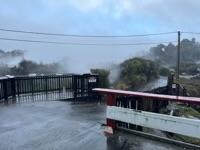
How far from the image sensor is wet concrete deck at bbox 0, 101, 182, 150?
6.32 meters

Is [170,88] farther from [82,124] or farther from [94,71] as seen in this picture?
[82,124]

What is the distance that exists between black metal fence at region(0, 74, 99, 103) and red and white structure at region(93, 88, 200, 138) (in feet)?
21.2

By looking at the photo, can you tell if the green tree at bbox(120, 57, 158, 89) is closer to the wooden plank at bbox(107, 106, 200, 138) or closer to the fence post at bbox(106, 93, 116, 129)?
the fence post at bbox(106, 93, 116, 129)

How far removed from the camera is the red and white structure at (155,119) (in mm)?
5758

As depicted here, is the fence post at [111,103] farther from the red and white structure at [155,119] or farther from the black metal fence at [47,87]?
the black metal fence at [47,87]

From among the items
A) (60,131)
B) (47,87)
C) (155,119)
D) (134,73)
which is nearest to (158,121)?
(155,119)

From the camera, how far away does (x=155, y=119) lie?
6.32 m

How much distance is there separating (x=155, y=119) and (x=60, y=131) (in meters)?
2.46

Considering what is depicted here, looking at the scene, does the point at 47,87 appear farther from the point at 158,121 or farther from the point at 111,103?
the point at 158,121

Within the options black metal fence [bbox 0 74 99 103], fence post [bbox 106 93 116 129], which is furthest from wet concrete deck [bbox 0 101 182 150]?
black metal fence [bbox 0 74 99 103]

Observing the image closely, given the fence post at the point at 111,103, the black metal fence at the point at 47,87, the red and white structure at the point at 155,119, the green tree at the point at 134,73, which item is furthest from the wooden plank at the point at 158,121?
the green tree at the point at 134,73

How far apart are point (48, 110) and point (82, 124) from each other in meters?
2.64

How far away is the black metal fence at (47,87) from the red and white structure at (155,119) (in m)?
6.45

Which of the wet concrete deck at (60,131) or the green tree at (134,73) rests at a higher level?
the green tree at (134,73)
